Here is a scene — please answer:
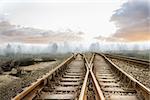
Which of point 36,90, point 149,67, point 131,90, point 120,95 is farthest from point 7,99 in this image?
point 149,67

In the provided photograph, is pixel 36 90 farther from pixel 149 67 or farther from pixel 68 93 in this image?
pixel 149 67

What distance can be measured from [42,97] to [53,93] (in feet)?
1.94

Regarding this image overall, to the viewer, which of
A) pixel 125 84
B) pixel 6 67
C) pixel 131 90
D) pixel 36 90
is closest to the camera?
pixel 36 90

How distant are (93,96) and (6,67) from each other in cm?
1272

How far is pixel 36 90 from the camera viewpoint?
6.49m

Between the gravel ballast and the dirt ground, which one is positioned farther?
the gravel ballast

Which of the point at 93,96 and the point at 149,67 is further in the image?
the point at 149,67

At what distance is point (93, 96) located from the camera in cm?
618

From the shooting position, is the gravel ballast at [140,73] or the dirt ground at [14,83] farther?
the gravel ballast at [140,73]

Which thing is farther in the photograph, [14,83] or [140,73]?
[140,73]

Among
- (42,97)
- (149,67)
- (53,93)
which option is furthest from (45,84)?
(149,67)

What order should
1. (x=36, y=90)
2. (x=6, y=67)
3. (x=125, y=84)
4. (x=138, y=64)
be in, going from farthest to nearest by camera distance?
(x=6, y=67) → (x=138, y=64) → (x=125, y=84) → (x=36, y=90)

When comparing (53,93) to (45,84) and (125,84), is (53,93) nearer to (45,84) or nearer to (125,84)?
(45,84)

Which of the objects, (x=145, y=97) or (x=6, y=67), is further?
(x=6, y=67)
